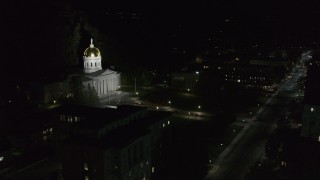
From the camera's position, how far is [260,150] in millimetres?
42938

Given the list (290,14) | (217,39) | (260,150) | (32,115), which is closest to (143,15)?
(217,39)

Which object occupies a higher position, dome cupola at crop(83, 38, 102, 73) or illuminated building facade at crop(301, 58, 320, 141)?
dome cupola at crop(83, 38, 102, 73)

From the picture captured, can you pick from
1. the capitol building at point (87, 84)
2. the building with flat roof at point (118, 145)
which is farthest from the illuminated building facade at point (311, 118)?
the capitol building at point (87, 84)

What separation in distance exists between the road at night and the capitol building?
3079cm

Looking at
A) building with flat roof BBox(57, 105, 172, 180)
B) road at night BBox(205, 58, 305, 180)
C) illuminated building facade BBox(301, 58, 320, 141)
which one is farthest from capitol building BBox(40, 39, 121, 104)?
illuminated building facade BBox(301, 58, 320, 141)

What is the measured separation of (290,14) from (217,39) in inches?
1187

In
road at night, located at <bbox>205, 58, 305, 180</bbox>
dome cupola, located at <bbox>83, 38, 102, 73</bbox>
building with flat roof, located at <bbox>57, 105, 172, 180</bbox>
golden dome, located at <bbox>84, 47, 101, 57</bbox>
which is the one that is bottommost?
road at night, located at <bbox>205, 58, 305, 180</bbox>

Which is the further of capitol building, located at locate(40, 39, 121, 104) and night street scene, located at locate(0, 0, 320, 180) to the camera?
capitol building, located at locate(40, 39, 121, 104)

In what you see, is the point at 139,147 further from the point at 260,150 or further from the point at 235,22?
the point at 235,22

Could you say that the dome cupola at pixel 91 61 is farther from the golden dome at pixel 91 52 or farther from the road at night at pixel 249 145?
the road at night at pixel 249 145

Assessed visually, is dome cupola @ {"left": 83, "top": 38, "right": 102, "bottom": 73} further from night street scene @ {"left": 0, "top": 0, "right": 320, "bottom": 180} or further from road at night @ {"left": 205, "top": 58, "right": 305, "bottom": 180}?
road at night @ {"left": 205, "top": 58, "right": 305, "bottom": 180}

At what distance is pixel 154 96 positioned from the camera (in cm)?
7156

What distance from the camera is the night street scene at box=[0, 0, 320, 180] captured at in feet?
119

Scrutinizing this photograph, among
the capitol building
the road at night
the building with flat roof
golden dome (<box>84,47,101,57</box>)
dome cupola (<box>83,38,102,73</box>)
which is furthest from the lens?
golden dome (<box>84,47,101,57</box>)
